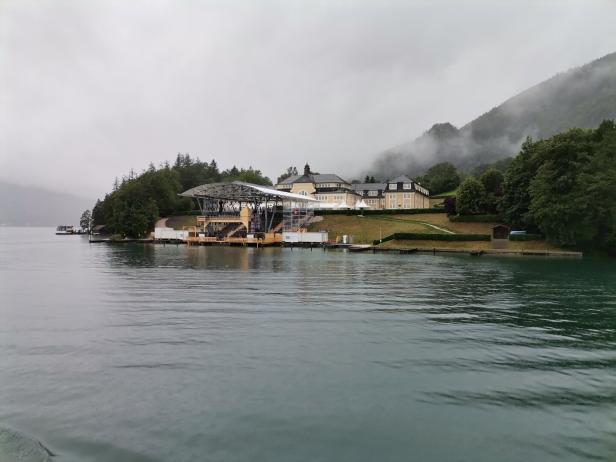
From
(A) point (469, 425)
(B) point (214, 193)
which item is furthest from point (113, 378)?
(B) point (214, 193)

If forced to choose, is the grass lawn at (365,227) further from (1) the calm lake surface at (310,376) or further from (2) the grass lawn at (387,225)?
(1) the calm lake surface at (310,376)

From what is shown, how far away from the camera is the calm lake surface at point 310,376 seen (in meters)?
8.81

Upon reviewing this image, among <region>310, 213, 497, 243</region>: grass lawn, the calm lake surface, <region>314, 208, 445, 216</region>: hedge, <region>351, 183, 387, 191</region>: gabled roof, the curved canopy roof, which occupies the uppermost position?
<region>351, 183, 387, 191</region>: gabled roof

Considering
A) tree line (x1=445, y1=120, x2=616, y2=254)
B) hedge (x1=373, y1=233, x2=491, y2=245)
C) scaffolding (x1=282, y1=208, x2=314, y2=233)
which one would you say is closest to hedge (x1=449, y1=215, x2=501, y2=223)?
tree line (x1=445, y1=120, x2=616, y2=254)

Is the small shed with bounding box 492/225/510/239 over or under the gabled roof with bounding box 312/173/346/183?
under


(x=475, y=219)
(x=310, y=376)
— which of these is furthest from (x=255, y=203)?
(x=310, y=376)

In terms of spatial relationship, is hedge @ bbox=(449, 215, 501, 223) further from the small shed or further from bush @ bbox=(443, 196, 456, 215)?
the small shed

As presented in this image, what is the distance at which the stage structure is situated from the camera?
8312 cm

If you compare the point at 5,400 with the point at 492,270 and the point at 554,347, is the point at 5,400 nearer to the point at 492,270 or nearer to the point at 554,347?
the point at 554,347

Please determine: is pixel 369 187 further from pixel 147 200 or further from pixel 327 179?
pixel 147 200

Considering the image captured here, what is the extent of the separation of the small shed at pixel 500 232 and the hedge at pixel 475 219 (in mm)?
11788

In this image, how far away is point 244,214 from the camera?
89188mm

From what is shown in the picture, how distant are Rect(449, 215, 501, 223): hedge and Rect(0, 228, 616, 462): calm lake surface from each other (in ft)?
184

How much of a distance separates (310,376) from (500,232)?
6232 cm
